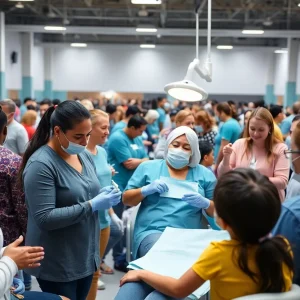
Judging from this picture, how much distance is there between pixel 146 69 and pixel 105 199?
54.1 ft

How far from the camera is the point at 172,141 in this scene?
2.69m

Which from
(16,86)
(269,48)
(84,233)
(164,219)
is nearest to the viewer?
(84,233)

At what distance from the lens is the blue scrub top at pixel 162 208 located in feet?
8.11

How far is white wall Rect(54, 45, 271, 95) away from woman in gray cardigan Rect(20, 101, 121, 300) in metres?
16.2

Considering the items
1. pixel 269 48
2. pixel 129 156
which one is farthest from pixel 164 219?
pixel 269 48

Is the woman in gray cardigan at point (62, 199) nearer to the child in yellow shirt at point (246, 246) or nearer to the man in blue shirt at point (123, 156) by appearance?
the child in yellow shirt at point (246, 246)

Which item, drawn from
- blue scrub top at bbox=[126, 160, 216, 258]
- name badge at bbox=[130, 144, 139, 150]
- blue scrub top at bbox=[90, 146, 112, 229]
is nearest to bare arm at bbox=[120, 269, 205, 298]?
blue scrub top at bbox=[126, 160, 216, 258]

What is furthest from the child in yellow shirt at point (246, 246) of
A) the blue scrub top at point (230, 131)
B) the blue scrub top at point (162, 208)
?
the blue scrub top at point (230, 131)

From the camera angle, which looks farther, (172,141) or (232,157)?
A: (232,157)

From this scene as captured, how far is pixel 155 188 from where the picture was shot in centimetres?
246

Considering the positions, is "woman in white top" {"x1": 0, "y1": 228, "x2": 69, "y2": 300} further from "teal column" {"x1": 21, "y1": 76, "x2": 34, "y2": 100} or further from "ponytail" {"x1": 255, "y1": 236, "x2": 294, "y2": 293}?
"teal column" {"x1": 21, "y1": 76, "x2": 34, "y2": 100}

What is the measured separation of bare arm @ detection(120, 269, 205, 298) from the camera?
1.50m

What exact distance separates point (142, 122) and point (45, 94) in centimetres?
1507

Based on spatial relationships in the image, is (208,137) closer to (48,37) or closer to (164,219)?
(164,219)
